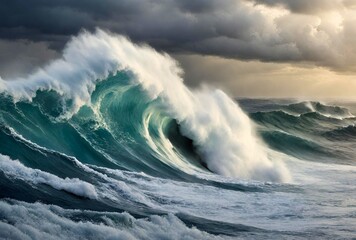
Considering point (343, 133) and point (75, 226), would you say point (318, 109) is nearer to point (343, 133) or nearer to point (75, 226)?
point (343, 133)

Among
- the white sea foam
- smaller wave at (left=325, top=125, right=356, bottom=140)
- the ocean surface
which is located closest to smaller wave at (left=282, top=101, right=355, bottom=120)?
smaller wave at (left=325, top=125, right=356, bottom=140)

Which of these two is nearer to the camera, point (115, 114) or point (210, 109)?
point (115, 114)

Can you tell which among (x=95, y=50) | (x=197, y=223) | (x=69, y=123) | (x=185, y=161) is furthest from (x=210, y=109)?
(x=197, y=223)

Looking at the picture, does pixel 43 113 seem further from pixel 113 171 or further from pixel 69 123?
pixel 113 171

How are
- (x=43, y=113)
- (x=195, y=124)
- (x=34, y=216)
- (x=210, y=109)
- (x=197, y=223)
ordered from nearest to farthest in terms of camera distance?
(x=34, y=216), (x=197, y=223), (x=43, y=113), (x=195, y=124), (x=210, y=109)

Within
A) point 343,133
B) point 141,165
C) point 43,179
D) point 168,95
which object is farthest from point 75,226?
point 343,133

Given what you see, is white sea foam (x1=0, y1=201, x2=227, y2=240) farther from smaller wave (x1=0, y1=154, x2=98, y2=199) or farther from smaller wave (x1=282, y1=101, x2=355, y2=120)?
smaller wave (x1=282, y1=101, x2=355, y2=120)

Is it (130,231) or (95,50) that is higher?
(95,50)
